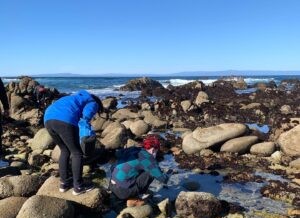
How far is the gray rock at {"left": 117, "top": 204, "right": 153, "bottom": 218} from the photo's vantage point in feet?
24.4

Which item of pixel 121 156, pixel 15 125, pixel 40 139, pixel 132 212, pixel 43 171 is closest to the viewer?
pixel 132 212

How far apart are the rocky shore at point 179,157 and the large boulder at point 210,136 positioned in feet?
0.09

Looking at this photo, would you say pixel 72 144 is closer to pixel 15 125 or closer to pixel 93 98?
pixel 93 98

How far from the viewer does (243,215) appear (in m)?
7.79

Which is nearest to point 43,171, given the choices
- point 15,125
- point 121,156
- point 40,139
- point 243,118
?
point 40,139

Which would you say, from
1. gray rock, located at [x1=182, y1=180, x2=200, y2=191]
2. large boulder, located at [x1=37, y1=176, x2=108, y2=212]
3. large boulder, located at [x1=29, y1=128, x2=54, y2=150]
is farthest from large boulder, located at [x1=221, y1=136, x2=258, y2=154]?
large boulder, located at [x1=37, y1=176, x2=108, y2=212]

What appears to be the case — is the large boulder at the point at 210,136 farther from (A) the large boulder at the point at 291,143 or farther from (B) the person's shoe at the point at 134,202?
(B) the person's shoe at the point at 134,202

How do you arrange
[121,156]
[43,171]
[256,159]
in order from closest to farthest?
[121,156]
[43,171]
[256,159]

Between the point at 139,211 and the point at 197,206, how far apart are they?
98cm

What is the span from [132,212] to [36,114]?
1345 cm

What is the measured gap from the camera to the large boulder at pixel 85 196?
25.0ft

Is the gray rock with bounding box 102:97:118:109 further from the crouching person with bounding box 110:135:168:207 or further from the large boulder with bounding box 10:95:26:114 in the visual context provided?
the crouching person with bounding box 110:135:168:207

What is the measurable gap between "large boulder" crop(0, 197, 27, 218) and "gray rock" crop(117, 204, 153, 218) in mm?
1609

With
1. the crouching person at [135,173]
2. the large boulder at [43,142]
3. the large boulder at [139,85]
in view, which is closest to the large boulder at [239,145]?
the large boulder at [43,142]
